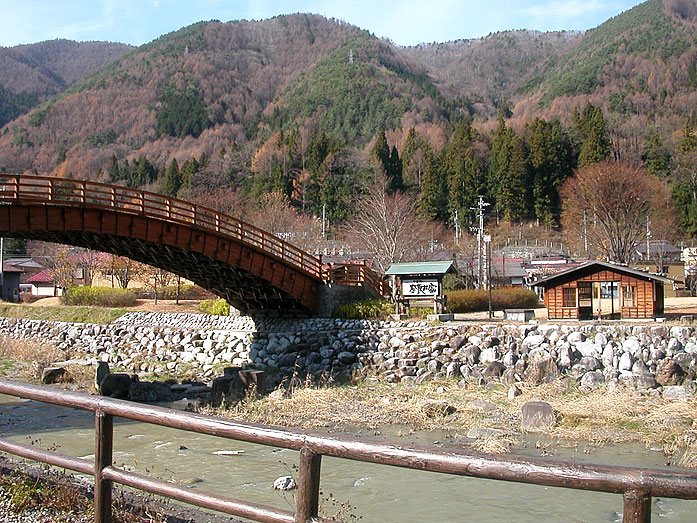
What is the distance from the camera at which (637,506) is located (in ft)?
10.3

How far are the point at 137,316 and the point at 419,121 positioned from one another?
74.3 metres

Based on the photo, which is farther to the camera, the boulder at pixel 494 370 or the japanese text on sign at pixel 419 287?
the japanese text on sign at pixel 419 287

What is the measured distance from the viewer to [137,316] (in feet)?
106

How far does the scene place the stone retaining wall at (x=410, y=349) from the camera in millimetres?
19375

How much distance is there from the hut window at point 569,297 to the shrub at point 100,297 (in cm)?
2299

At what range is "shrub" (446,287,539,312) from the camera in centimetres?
3027

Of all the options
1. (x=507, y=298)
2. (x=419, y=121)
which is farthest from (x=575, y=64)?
(x=507, y=298)

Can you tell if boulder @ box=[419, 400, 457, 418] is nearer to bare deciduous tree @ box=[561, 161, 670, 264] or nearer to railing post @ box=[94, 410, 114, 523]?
railing post @ box=[94, 410, 114, 523]

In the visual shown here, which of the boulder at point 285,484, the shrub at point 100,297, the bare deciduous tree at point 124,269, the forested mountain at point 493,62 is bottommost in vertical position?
the boulder at point 285,484

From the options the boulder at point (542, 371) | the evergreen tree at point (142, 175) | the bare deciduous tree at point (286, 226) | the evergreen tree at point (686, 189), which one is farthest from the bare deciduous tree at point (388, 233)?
the evergreen tree at point (142, 175)

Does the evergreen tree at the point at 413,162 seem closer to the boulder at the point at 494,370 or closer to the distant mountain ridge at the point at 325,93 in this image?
the distant mountain ridge at the point at 325,93

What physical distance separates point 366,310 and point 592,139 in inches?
1890

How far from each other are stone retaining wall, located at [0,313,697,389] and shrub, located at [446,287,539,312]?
21.8 feet

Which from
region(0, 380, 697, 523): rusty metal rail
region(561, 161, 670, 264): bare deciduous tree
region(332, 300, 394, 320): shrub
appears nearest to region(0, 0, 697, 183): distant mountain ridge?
region(561, 161, 670, 264): bare deciduous tree
